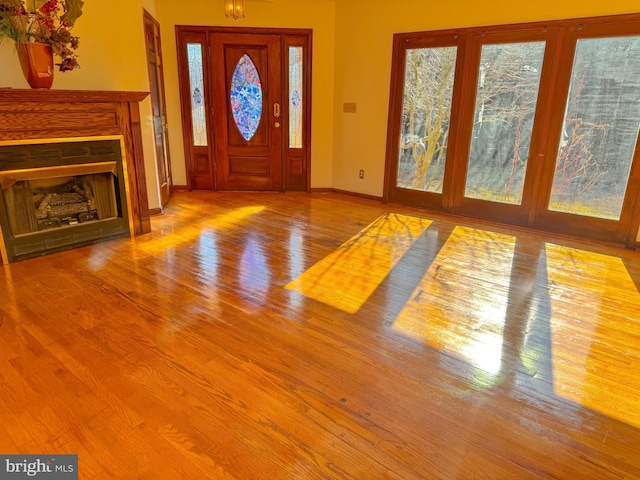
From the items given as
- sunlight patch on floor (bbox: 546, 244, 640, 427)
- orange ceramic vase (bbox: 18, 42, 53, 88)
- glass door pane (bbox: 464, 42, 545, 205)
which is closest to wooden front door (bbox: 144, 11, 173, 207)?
orange ceramic vase (bbox: 18, 42, 53, 88)

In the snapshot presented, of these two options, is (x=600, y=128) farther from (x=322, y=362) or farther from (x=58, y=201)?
(x=58, y=201)

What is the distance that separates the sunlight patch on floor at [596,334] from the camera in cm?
206

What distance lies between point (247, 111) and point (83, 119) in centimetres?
288

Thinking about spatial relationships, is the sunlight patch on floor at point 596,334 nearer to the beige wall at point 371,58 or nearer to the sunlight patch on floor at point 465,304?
the sunlight patch on floor at point 465,304

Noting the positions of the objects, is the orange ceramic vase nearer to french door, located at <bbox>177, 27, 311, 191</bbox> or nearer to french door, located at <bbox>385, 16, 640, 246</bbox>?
french door, located at <bbox>177, 27, 311, 191</bbox>

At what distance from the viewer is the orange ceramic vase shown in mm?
3246

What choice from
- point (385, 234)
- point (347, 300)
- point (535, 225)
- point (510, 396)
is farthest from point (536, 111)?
point (510, 396)

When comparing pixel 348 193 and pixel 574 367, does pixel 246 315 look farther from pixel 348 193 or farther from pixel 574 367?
pixel 348 193

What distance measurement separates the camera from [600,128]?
422 cm

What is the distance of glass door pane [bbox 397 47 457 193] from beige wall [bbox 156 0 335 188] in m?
1.25

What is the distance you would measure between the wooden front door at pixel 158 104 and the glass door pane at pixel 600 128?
4.61 metres

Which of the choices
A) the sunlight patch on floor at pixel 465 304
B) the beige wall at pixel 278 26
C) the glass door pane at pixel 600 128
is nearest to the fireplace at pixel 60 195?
the beige wall at pixel 278 26

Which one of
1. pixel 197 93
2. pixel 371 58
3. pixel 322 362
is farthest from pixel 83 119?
pixel 371 58

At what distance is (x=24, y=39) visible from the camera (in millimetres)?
3262
